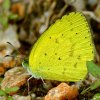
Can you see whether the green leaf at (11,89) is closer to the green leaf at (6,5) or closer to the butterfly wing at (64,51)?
the butterfly wing at (64,51)

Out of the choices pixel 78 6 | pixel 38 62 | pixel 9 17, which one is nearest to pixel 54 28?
pixel 38 62

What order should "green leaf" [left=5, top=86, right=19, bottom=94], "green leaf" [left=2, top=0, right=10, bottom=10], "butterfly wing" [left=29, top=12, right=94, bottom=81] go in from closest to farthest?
"green leaf" [left=5, top=86, right=19, bottom=94] < "butterfly wing" [left=29, top=12, right=94, bottom=81] < "green leaf" [left=2, top=0, right=10, bottom=10]

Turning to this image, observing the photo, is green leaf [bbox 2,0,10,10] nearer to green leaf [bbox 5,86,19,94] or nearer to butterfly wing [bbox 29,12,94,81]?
butterfly wing [bbox 29,12,94,81]

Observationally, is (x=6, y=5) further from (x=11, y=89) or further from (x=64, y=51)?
(x=11, y=89)

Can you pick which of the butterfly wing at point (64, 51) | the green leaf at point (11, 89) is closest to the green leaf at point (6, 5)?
the butterfly wing at point (64, 51)

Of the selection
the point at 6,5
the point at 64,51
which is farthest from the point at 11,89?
the point at 6,5

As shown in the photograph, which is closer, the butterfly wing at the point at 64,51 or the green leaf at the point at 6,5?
the butterfly wing at the point at 64,51

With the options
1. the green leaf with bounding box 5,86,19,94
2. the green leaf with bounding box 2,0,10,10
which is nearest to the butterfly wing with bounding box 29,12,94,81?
the green leaf with bounding box 5,86,19,94

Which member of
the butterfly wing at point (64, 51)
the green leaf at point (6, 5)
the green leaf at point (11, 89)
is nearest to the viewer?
the green leaf at point (11, 89)
